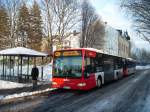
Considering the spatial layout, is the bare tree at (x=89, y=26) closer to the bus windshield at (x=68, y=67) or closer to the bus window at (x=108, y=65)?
the bus window at (x=108, y=65)

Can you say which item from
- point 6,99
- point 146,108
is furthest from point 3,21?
point 146,108

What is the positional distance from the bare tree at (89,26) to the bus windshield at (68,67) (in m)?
36.1

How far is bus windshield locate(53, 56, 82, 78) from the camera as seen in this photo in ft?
56.6

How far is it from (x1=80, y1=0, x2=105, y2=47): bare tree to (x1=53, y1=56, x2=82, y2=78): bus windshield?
36076 mm

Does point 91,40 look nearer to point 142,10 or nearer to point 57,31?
point 57,31

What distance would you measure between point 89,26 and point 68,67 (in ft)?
130

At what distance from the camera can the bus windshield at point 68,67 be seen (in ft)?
56.6

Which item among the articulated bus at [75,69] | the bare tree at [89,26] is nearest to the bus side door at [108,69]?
the articulated bus at [75,69]

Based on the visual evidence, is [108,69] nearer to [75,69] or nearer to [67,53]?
[67,53]

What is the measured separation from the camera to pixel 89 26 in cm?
5634

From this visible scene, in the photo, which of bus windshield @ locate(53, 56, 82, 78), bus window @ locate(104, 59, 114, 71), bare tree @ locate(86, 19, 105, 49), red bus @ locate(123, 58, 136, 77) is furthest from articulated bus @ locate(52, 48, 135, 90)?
bare tree @ locate(86, 19, 105, 49)

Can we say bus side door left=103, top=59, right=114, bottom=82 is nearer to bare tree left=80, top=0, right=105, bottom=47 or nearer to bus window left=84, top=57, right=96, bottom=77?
bus window left=84, top=57, right=96, bottom=77

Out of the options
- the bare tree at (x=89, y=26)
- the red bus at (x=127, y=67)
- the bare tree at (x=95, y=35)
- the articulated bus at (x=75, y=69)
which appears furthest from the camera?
the bare tree at (x=95, y=35)

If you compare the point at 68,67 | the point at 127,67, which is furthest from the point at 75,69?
the point at 127,67
